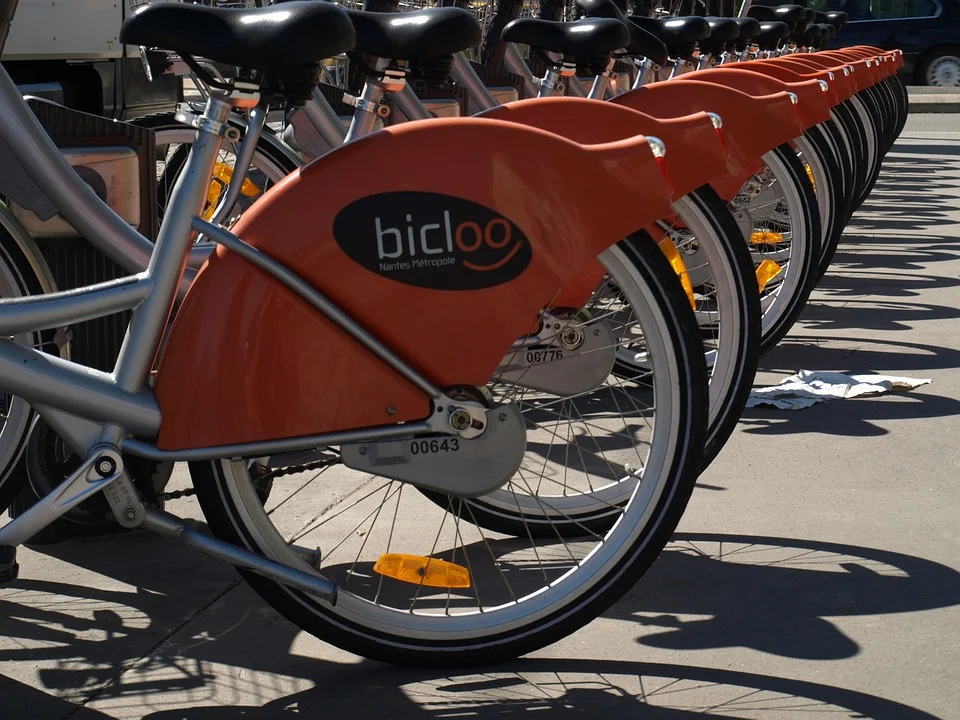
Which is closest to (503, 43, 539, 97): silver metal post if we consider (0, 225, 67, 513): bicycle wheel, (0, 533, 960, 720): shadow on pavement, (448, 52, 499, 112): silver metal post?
(448, 52, 499, 112): silver metal post

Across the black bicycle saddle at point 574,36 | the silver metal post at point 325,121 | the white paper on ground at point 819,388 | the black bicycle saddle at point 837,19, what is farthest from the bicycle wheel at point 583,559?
the black bicycle saddle at point 837,19

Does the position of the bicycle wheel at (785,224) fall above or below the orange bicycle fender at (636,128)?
below

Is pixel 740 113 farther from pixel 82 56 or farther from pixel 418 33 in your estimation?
pixel 82 56

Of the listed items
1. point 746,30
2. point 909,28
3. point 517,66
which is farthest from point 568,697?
point 909,28

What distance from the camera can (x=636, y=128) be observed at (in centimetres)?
320

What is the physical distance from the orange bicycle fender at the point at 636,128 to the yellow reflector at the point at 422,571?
0.85 metres

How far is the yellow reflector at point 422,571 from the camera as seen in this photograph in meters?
2.82

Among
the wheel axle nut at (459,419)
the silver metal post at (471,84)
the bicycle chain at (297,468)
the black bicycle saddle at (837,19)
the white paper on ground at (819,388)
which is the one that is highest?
the silver metal post at (471,84)

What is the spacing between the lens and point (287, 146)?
14.0ft

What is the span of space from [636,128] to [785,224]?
2488mm

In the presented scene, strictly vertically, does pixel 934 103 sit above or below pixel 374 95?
below

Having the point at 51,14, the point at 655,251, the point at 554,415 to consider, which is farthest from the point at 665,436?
the point at 51,14

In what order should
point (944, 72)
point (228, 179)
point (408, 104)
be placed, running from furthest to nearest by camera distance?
point (944, 72) → point (228, 179) → point (408, 104)

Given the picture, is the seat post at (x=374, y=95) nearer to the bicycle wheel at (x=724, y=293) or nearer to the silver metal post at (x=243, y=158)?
the silver metal post at (x=243, y=158)
